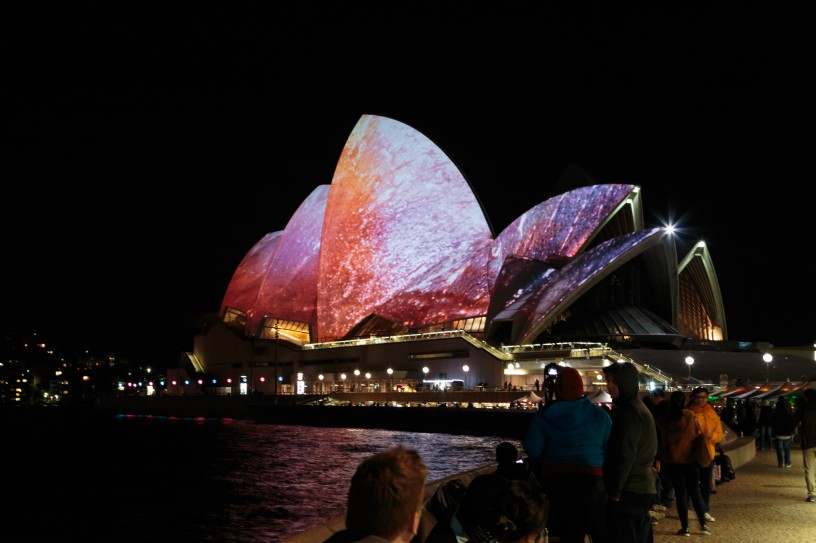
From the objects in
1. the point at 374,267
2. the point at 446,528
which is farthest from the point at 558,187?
the point at 446,528

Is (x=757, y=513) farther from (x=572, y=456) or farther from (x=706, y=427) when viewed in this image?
(x=572, y=456)

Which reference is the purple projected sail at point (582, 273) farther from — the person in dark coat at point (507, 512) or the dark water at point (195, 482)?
the person in dark coat at point (507, 512)

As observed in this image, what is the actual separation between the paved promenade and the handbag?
1.79 feet

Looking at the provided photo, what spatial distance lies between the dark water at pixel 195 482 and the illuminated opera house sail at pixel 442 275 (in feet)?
38.7

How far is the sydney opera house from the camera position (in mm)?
36250

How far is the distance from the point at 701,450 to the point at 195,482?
13.1m

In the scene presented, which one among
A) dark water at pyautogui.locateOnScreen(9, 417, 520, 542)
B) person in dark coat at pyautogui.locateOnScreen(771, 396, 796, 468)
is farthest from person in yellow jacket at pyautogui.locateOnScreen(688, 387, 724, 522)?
dark water at pyautogui.locateOnScreen(9, 417, 520, 542)

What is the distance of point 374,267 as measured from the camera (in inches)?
1781

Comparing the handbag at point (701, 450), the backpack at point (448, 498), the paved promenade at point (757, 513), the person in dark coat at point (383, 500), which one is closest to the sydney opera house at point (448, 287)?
the paved promenade at point (757, 513)

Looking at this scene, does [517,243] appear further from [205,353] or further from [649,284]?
[205,353]

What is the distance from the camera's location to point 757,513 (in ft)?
24.0

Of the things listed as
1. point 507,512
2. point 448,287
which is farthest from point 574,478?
point 448,287

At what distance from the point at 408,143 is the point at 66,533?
115 ft

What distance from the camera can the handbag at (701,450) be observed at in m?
6.38
